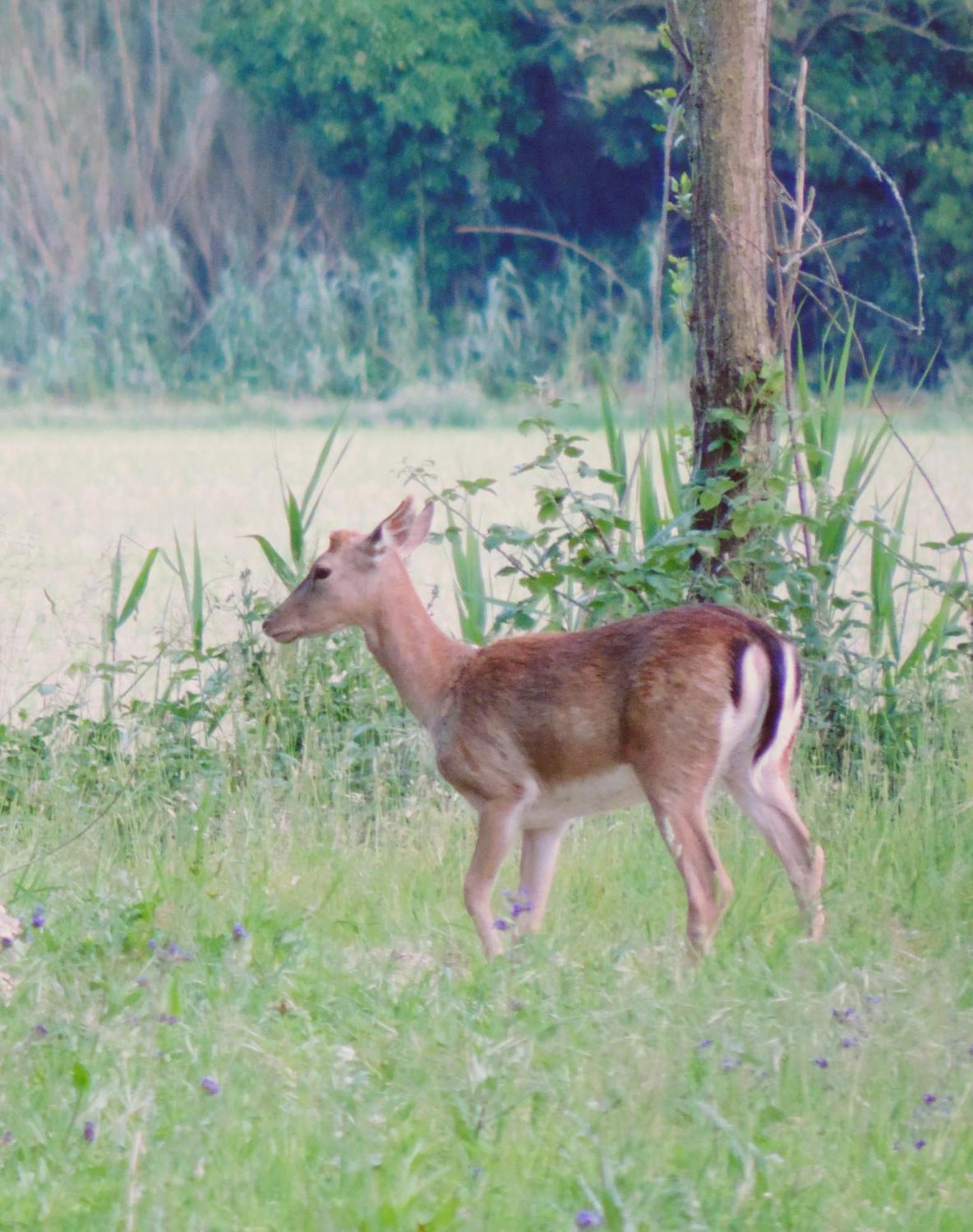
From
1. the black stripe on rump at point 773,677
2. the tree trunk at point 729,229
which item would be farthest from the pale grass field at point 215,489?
the black stripe on rump at point 773,677

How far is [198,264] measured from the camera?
14.8 meters

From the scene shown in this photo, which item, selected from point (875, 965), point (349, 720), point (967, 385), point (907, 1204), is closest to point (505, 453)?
point (967, 385)

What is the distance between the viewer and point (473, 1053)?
2264 mm

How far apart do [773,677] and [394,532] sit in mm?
898

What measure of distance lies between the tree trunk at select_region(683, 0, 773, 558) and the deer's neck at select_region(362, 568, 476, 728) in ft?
3.95

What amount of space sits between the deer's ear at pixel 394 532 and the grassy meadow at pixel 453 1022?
65 cm

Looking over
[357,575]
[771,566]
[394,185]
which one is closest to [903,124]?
[394,185]

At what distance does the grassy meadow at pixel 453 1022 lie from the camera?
6.57ft

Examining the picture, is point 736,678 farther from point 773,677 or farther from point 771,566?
point 771,566

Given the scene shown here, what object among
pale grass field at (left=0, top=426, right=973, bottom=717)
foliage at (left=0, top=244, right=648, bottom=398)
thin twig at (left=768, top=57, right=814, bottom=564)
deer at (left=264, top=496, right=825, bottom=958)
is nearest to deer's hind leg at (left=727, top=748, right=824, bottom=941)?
deer at (left=264, top=496, right=825, bottom=958)

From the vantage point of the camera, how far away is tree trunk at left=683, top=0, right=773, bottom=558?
4707 mm

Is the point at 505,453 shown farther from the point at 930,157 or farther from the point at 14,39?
the point at 14,39

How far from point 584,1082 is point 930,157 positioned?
30.0 ft

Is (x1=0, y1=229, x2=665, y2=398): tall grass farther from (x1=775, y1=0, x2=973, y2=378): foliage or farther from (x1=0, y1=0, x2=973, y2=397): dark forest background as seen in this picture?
(x1=775, y1=0, x2=973, y2=378): foliage
